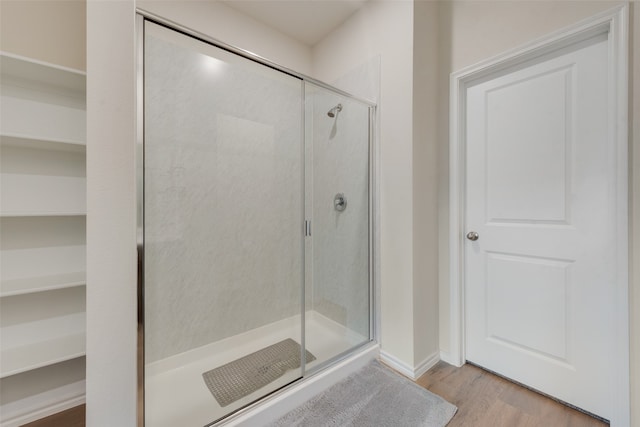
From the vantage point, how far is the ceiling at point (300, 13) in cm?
192

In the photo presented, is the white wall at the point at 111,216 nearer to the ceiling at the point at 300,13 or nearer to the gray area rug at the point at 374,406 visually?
the gray area rug at the point at 374,406

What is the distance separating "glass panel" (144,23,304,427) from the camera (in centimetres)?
135

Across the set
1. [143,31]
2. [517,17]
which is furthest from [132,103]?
[517,17]

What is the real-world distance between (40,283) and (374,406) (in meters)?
1.78

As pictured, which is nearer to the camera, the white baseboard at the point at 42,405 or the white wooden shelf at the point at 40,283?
the white wooden shelf at the point at 40,283

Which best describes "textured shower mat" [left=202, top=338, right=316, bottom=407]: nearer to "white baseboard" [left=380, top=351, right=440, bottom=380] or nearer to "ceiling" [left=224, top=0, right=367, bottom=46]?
"white baseboard" [left=380, top=351, right=440, bottom=380]

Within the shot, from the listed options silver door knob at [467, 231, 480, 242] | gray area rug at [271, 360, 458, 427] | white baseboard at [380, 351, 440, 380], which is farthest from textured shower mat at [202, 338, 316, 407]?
silver door knob at [467, 231, 480, 242]

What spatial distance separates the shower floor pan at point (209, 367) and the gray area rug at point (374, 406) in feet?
0.58

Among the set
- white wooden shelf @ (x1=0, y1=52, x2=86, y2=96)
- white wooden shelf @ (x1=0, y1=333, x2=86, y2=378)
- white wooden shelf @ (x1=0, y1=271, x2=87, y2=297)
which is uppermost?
white wooden shelf @ (x1=0, y1=52, x2=86, y2=96)

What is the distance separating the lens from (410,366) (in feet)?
5.24

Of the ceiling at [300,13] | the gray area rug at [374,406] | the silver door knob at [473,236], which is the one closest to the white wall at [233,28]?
the ceiling at [300,13]

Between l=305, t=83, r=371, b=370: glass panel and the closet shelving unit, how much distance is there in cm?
129

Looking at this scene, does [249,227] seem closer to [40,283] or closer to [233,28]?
[40,283]

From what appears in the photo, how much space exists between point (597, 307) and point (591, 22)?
54.4 inches
